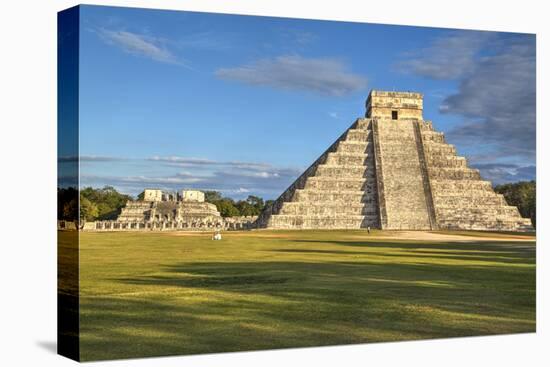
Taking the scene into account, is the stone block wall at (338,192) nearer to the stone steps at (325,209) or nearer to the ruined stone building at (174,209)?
the stone steps at (325,209)

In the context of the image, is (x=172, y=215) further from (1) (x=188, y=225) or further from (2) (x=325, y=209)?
(2) (x=325, y=209)

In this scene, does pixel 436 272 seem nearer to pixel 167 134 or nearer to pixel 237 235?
pixel 237 235

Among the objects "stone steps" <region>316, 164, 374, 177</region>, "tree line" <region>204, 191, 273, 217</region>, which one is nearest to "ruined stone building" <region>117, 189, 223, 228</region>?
"tree line" <region>204, 191, 273, 217</region>

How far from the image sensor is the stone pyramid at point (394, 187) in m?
25.4

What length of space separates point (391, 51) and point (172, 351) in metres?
6.75

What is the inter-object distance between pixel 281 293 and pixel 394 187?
775 inches

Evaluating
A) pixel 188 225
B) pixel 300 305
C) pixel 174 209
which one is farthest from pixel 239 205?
pixel 300 305

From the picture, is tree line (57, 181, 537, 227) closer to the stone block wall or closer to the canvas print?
the canvas print

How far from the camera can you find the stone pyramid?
83.2ft

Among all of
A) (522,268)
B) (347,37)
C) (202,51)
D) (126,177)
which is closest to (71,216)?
(126,177)

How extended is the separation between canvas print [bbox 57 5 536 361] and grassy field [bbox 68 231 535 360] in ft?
0.10

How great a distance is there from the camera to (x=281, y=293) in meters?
13.8

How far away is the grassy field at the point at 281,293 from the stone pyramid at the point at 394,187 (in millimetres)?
6153

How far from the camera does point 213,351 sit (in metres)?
12.4
